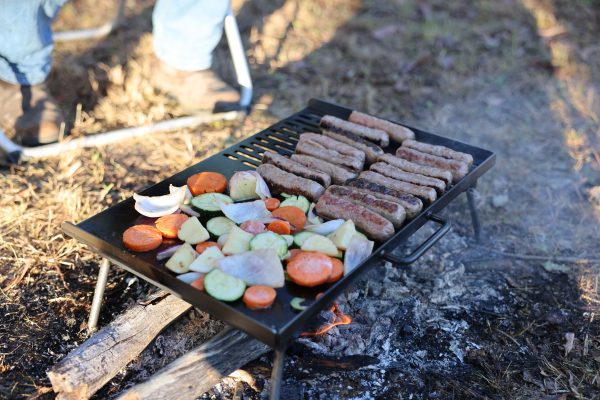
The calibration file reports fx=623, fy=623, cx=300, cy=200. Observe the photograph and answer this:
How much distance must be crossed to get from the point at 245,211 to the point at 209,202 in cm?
17

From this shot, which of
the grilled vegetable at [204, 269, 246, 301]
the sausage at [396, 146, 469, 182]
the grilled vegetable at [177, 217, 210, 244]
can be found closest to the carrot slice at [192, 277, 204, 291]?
the grilled vegetable at [204, 269, 246, 301]

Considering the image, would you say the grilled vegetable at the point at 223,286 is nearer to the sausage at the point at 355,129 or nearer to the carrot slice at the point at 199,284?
the carrot slice at the point at 199,284

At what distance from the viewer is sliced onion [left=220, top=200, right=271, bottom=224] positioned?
2.65 metres

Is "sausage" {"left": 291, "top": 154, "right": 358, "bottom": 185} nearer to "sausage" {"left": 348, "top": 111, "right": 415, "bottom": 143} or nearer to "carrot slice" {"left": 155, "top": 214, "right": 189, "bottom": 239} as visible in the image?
"sausage" {"left": 348, "top": 111, "right": 415, "bottom": 143}

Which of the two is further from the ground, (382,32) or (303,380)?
(382,32)

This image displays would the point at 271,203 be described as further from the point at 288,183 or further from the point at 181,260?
the point at 181,260

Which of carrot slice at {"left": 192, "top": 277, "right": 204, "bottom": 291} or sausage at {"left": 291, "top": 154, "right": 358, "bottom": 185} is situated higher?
sausage at {"left": 291, "top": 154, "right": 358, "bottom": 185}

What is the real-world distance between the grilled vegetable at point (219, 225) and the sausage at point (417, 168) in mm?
931

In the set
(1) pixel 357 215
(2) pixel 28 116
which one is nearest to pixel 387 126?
(1) pixel 357 215

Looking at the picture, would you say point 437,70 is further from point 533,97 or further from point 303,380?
point 303,380

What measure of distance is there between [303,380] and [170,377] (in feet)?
1.87

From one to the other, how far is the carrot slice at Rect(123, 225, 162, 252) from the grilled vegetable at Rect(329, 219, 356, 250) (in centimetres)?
70

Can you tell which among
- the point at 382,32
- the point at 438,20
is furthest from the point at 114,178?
the point at 438,20

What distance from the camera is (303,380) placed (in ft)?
8.50
